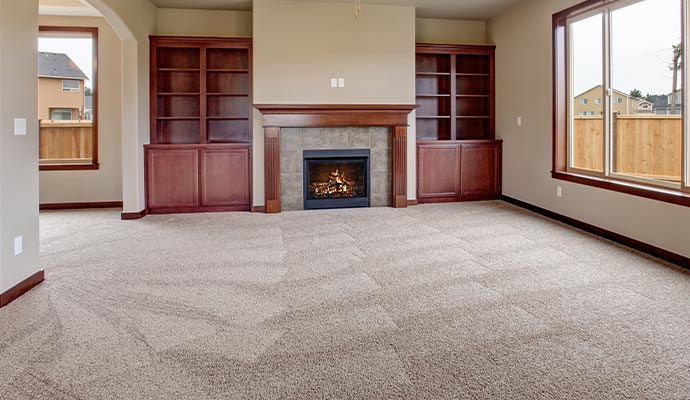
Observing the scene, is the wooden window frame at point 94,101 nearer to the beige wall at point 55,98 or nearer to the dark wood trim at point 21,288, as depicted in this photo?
the beige wall at point 55,98

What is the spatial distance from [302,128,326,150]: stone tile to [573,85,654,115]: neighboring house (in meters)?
3.18

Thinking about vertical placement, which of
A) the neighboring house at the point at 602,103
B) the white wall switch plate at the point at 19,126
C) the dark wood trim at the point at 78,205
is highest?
the neighboring house at the point at 602,103

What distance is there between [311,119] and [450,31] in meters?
2.83

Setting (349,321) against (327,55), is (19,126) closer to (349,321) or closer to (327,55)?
(349,321)

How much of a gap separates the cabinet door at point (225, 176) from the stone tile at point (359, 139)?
4.69 ft

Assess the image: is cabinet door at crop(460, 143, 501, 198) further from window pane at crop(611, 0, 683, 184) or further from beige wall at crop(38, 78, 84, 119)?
beige wall at crop(38, 78, 84, 119)

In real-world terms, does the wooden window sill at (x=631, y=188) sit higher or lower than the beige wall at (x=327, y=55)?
lower

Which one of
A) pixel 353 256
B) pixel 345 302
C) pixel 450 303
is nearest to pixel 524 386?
pixel 450 303

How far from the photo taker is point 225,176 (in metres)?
6.77

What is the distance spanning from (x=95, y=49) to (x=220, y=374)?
6438mm

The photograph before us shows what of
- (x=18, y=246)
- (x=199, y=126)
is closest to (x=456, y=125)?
(x=199, y=126)

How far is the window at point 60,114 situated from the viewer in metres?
7.27

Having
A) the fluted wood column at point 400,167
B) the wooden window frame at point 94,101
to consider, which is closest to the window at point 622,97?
the fluted wood column at point 400,167

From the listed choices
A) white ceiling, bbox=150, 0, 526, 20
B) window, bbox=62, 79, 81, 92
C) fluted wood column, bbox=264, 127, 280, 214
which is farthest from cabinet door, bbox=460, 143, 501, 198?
window, bbox=62, 79, 81, 92
